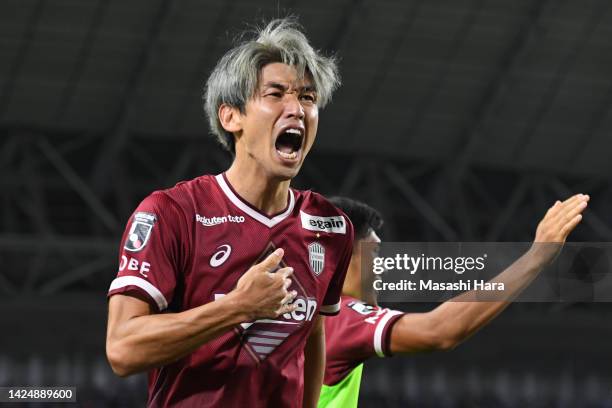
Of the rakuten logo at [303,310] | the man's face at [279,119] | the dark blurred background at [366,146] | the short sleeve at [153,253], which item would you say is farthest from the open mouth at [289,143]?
the dark blurred background at [366,146]

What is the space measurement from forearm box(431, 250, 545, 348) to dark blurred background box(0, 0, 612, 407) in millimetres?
16040

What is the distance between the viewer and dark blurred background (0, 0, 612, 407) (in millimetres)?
22172

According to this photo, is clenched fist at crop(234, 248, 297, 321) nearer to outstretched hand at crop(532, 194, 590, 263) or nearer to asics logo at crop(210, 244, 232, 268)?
asics logo at crop(210, 244, 232, 268)

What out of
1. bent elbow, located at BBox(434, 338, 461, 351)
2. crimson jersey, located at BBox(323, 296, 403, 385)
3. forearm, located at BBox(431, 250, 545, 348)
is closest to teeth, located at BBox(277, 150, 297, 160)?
forearm, located at BBox(431, 250, 545, 348)

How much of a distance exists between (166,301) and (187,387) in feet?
1.36

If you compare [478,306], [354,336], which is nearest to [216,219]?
[478,306]

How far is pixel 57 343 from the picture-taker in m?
24.1

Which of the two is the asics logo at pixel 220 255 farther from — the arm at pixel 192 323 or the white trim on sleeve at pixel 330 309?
the white trim on sleeve at pixel 330 309

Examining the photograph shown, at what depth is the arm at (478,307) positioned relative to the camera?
5.08 m

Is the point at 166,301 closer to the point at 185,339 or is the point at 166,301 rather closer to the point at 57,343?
the point at 185,339

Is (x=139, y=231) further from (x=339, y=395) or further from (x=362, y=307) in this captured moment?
(x=339, y=395)

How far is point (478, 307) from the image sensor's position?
5539 millimetres

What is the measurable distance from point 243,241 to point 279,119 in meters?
0.54

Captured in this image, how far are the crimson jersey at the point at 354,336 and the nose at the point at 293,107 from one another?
1681mm
